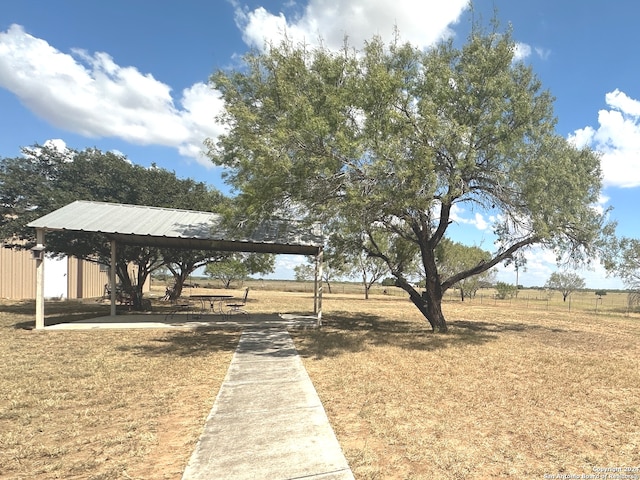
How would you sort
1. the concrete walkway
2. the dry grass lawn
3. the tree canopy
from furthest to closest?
the tree canopy → the dry grass lawn → the concrete walkway

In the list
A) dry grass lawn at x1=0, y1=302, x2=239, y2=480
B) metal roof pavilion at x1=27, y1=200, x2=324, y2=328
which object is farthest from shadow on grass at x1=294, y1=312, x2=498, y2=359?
dry grass lawn at x1=0, y1=302, x2=239, y2=480

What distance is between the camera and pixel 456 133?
8.36 meters

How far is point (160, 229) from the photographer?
12375 mm

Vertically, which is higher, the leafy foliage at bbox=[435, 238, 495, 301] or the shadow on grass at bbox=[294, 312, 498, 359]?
the leafy foliage at bbox=[435, 238, 495, 301]

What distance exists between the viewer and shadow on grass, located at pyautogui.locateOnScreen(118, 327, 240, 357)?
346 inches

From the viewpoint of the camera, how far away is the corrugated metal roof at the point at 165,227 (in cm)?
1159

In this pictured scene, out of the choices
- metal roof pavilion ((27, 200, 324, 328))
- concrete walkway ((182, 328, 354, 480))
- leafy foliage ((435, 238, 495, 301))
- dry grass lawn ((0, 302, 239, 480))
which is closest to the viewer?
concrete walkway ((182, 328, 354, 480))

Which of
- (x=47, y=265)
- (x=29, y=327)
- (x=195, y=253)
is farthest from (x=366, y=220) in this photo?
(x=47, y=265)

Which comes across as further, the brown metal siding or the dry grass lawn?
the brown metal siding

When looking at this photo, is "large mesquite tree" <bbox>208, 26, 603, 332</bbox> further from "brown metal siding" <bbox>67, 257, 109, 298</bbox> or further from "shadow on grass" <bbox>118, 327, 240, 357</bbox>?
"brown metal siding" <bbox>67, 257, 109, 298</bbox>

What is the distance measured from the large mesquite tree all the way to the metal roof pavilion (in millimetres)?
2519

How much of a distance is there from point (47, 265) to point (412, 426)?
27.1 m

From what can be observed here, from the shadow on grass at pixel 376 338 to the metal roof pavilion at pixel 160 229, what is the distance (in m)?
1.65

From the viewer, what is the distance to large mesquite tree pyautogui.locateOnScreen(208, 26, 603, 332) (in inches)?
320
